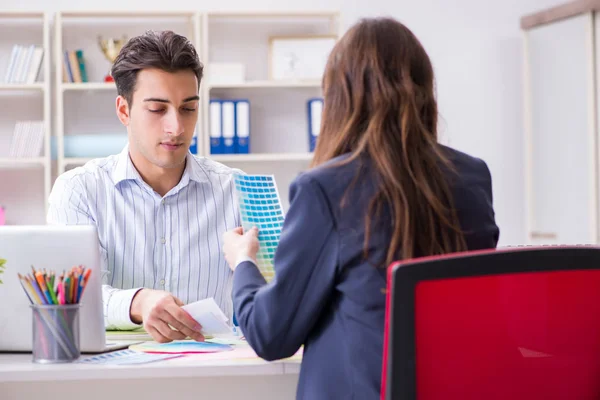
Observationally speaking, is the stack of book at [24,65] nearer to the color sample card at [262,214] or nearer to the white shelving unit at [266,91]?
the white shelving unit at [266,91]

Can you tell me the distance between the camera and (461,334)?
1.05m

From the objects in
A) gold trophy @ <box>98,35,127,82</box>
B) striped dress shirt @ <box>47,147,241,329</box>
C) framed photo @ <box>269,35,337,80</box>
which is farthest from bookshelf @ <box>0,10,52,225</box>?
striped dress shirt @ <box>47,147,241,329</box>

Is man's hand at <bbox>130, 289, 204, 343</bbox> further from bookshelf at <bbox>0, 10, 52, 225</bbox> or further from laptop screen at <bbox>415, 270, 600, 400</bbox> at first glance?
bookshelf at <bbox>0, 10, 52, 225</bbox>

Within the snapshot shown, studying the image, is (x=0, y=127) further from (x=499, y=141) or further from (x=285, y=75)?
(x=499, y=141)

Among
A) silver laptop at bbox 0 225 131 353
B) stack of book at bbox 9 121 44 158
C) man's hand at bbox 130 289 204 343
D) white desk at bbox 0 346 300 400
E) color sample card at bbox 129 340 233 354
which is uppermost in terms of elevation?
stack of book at bbox 9 121 44 158

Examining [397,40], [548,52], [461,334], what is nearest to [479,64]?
[548,52]

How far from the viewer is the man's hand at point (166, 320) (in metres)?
1.55

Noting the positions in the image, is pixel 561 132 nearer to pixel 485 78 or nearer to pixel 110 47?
pixel 485 78

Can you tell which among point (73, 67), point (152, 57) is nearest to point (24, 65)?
point (73, 67)

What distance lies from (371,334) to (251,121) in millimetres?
3373

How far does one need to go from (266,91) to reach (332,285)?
132 inches

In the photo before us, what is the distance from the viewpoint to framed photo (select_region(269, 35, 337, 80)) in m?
4.37

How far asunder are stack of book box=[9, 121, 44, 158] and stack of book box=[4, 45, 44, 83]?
237 mm

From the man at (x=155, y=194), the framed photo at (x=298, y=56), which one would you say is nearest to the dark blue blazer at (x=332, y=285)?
the man at (x=155, y=194)
